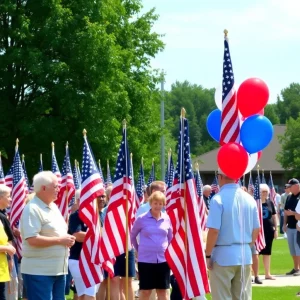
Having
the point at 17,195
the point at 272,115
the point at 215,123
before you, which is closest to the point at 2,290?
the point at 215,123

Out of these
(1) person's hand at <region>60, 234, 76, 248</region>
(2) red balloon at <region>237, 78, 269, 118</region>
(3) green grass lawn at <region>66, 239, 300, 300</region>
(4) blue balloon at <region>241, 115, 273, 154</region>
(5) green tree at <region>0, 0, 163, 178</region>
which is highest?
(5) green tree at <region>0, 0, 163, 178</region>

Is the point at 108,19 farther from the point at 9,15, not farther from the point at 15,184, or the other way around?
the point at 15,184

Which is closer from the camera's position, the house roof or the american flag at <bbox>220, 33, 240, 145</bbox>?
the american flag at <bbox>220, 33, 240, 145</bbox>

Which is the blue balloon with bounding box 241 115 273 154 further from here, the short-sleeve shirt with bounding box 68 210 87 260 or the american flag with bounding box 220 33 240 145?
the short-sleeve shirt with bounding box 68 210 87 260

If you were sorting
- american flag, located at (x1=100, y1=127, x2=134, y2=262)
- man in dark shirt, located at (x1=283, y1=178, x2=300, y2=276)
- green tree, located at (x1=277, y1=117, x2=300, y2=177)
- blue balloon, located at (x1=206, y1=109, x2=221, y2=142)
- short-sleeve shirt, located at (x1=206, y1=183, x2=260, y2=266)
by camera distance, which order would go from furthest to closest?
green tree, located at (x1=277, y1=117, x2=300, y2=177) < man in dark shirt, located at (x1=283, y1=178, x2=300, y2=276) < american flag, located at (x1=100, y1=127, x2=134, y2=262) < blue balloon, located at (x1=206, y1=109, x2=221, y2=142) < short-sleeve shirt, located at (x1=206, y1=183, x2=260, y2=266)

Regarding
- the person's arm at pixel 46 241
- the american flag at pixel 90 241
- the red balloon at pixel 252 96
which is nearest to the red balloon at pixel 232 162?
the red balloon at pixel 252 96

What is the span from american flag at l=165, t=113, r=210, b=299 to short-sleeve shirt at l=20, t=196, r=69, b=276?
196cm

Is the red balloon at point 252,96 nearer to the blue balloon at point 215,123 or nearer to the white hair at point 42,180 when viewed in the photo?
the blue balloon at point 215,123

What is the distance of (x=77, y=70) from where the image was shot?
34.4 m

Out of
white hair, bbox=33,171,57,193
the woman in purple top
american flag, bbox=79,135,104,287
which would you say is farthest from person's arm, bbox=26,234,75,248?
the woman in purple top

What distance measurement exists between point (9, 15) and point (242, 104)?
2524 cm

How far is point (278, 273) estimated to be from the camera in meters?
20.1

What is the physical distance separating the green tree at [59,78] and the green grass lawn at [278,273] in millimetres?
8745

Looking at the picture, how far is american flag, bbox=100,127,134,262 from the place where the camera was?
40.0ft
